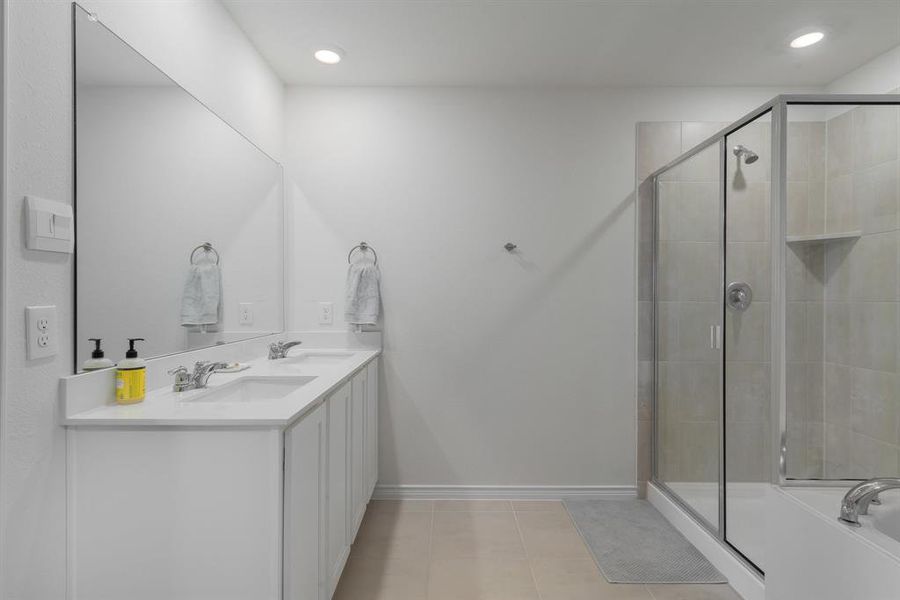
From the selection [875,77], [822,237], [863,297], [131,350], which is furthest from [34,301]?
[875,77]

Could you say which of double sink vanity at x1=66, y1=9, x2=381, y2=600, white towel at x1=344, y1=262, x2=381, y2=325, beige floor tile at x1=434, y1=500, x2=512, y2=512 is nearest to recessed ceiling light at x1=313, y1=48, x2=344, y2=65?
double sink vanity at x1=66, y1=9, x2=381, y2=600

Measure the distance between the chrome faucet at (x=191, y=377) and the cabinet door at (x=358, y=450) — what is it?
64 cm

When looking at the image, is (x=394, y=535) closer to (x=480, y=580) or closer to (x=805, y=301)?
(x=480, y=580)

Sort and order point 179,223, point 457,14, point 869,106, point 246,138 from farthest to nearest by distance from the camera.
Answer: point 246,138 < point 457,14 < point 869,106 < point 179,223

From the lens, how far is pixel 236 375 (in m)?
1.97

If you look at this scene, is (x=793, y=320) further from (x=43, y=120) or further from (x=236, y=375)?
(x=43, y=120)

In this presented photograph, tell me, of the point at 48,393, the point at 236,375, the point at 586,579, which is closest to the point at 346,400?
the point at 236,375

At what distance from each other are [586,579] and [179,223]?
2.18 m

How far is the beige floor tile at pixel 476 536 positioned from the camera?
2346 mm

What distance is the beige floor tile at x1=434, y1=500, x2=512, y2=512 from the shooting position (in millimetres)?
2832

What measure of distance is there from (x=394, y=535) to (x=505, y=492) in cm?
77

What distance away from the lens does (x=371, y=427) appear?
2.70m

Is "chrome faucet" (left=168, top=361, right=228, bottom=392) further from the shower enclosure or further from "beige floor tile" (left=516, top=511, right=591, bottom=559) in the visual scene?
the shower enclosure

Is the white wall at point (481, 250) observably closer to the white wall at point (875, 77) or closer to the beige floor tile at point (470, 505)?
the beige floor tile at point (470, 505)
